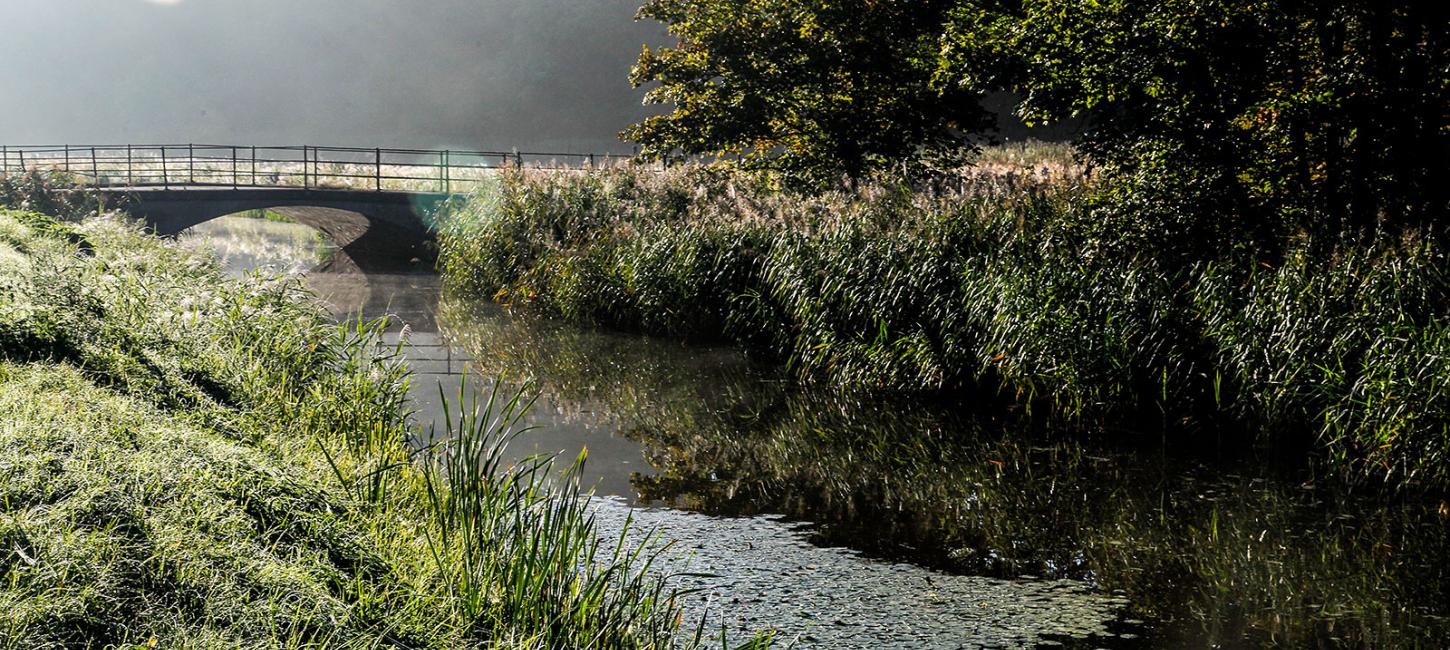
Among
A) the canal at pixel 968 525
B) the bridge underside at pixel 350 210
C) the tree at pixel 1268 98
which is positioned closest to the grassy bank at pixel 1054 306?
the canal at pixel 968 525

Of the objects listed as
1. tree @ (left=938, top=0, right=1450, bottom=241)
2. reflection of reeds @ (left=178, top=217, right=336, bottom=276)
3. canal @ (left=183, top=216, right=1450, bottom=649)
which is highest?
tree @ (left=938, top=0, right=1450, bottom=241)

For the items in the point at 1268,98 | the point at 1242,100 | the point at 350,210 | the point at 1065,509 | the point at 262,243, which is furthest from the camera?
the point at 262,243

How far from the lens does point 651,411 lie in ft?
26.6

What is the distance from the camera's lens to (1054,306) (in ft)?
24.3

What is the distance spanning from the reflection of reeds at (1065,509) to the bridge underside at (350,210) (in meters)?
14.4

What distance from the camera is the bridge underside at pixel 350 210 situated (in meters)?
21.7

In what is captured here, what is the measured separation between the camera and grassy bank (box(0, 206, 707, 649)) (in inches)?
111

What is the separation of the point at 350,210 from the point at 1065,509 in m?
19.7

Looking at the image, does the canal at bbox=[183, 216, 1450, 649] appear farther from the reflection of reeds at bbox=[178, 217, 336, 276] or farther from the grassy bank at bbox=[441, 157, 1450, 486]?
the reflection of reeds at bbox=[178, 217, 336, 276]

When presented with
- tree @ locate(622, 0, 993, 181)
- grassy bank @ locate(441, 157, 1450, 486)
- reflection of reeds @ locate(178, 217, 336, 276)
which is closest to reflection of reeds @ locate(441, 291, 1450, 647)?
grassy bank @ locate(441, 157, 1450, 486)

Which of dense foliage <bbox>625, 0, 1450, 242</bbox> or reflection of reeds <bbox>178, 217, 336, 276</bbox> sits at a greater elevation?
dense foliage <bbox>625, 0, 1450, 242</bbox>

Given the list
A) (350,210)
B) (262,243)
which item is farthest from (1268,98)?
(262,243)

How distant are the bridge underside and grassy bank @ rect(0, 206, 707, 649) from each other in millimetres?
15663

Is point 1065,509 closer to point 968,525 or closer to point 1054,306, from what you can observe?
point 968,525
